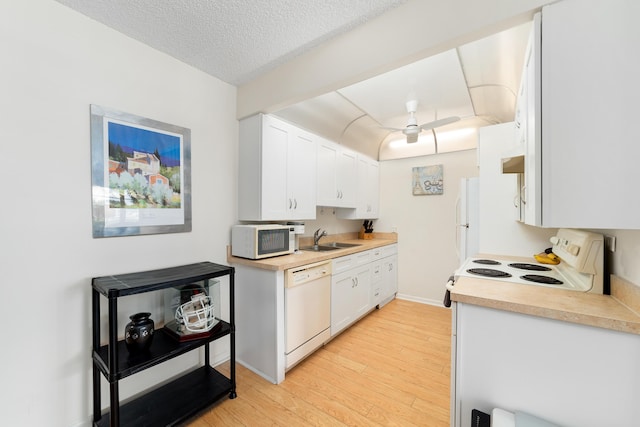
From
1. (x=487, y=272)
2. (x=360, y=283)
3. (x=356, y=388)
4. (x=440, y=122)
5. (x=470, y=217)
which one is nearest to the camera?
(x=487, y=272)

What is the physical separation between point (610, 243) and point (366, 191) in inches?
110

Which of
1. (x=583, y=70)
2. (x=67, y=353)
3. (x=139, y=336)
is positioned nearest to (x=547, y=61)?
(x=583, y=70)

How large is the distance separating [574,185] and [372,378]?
1.93 meters

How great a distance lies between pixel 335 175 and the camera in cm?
325

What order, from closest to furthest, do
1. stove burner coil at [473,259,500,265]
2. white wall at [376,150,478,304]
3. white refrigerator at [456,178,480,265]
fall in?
stove burner coil at [473,259,500,265]
white refrigerator at [456,178,480,265]
white wall at [376,150,478,304]

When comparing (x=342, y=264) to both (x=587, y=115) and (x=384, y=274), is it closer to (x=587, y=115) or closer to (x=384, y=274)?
(x=384, y=274)

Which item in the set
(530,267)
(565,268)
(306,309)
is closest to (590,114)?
(565,268)

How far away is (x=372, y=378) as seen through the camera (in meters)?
2.08

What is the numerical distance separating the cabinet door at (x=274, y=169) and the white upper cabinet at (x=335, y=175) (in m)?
0.58

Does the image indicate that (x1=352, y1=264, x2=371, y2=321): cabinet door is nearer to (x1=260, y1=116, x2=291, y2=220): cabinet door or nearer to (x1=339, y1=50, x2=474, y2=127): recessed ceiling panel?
(x1=260, y1=116, x2=291, y2=220): cabinet door

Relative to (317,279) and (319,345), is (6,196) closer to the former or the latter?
(317,279)

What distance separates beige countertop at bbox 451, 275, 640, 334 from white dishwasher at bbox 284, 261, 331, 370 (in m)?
1.24

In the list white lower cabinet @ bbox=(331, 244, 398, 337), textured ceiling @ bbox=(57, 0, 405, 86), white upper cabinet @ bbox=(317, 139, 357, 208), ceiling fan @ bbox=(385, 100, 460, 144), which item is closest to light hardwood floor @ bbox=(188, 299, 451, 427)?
white lower cabinet @ bbox=(331, 244, 398, 337)

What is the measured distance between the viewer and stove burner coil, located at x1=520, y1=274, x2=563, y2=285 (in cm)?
147
